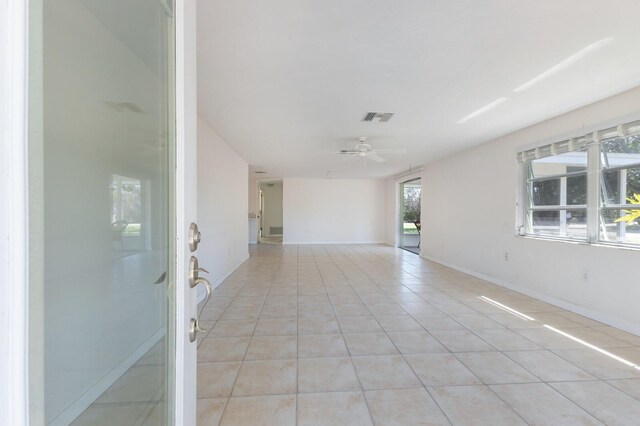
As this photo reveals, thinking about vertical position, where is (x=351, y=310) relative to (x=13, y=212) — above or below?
below

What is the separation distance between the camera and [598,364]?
240 centimetres

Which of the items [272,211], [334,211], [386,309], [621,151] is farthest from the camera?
[272,211]

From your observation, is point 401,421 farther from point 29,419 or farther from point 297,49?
point 297,49

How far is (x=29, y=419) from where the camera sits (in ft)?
1.55

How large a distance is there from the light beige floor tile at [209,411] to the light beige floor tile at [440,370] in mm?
1346

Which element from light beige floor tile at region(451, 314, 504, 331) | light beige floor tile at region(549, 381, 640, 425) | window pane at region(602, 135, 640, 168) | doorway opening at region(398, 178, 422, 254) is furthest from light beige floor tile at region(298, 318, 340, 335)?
doorway opening at region(398, 178, 422, 254)

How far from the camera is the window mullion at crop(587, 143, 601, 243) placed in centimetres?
344

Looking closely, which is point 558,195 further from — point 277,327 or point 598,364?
point 277,327

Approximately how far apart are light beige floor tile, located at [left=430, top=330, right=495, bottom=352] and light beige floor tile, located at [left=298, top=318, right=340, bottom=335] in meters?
0.94

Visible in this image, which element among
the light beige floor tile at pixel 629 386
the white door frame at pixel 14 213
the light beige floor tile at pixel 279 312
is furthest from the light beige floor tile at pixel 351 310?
the white door frame at pixel 14 213

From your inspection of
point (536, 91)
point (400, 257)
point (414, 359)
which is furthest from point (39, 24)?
point (400, 257)

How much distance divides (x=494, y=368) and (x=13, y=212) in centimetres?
281

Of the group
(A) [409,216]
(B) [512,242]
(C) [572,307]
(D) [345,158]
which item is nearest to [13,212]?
(C) [572,307]

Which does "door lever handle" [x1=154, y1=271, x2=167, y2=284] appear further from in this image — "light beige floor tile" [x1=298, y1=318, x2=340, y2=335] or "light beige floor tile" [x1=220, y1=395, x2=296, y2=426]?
"light beige floor tile" [x1=298, y1=318, x2=340, y2=335]
